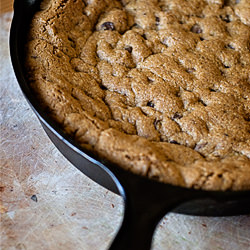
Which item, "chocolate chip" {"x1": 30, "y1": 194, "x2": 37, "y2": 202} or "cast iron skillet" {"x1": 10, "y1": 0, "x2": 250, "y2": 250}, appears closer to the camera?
"cast iron skillet" {"x1": 10, "y1": 0, "x2": 250, "y2": 250}

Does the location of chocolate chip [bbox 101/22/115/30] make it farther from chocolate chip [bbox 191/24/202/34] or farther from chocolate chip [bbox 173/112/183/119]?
chocolate chip [bbox 173/112/183/119]

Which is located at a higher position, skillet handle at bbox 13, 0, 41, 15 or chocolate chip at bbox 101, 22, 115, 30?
skillet handle at bbox 13, 0, 41, 15

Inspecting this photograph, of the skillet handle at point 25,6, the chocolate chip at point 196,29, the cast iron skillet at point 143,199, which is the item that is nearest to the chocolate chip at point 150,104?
the cast iron skillet at point 143,199

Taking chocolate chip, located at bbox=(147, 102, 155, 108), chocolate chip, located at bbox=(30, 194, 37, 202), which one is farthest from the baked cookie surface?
chocolate chip, located at bbox=(30, 194, 37, 202)

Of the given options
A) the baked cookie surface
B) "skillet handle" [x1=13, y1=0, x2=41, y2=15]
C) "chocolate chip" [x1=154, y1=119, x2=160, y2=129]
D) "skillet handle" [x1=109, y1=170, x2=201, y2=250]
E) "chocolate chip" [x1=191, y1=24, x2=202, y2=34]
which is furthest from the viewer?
"chocolate chip" [x1=191, y1=24, x2=202, y2=34]

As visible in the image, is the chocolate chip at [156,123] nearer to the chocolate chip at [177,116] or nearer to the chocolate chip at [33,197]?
the chocolate chip at [177,116]
